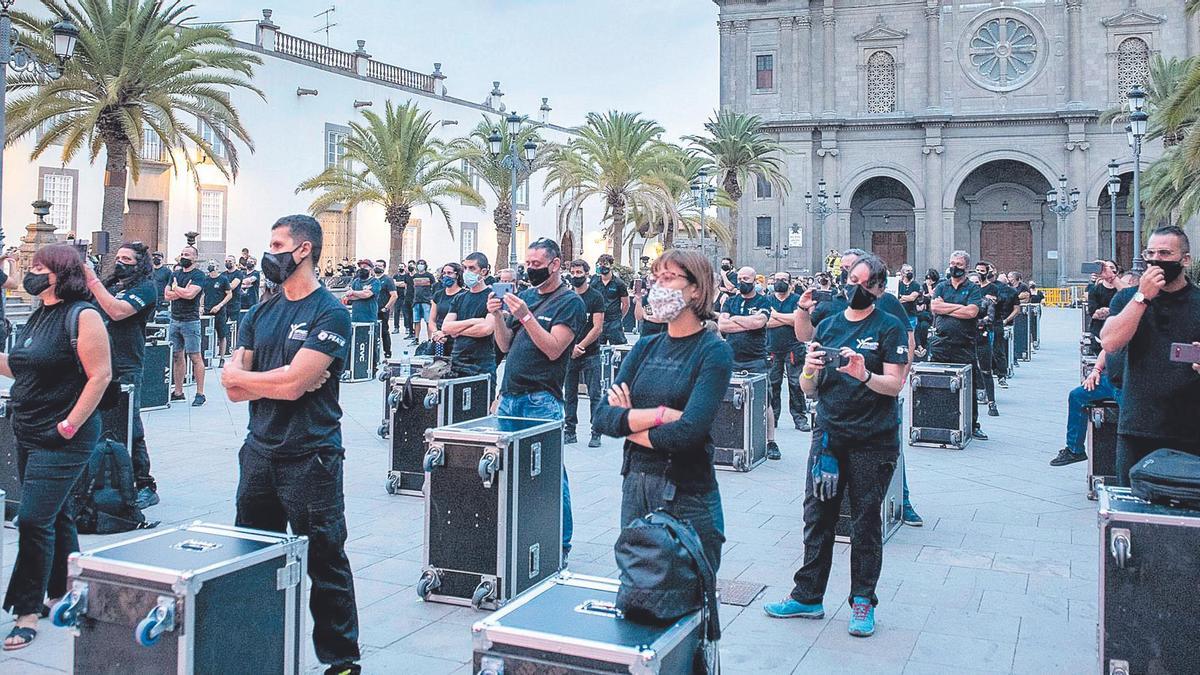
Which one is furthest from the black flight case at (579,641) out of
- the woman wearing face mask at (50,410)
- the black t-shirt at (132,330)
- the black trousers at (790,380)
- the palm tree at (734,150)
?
the palm tree at (734,150)

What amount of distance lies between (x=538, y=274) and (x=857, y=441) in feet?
8.23

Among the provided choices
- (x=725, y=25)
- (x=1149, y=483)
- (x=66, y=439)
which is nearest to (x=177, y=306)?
(x=66, y=439)

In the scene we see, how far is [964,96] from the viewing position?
55.6m

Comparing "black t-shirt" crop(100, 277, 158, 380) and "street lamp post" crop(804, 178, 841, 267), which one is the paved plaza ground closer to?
"black t-shirt" crop(100, 277, 158, 380)

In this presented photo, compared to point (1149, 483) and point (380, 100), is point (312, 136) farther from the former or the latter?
point (1149, 483)

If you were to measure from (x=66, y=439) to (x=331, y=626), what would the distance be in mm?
1916

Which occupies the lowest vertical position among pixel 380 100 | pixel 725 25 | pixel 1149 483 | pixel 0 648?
pixel 0 648

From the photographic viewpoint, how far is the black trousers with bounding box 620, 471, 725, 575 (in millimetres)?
4266

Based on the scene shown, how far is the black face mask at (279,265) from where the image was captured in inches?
185

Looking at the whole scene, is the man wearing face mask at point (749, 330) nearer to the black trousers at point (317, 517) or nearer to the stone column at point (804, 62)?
the black trousers at point (317, 517)

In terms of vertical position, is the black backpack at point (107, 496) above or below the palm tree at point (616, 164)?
below

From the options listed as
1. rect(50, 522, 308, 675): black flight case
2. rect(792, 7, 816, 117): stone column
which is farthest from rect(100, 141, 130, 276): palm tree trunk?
rect(792, 7, 816, 117): stone column

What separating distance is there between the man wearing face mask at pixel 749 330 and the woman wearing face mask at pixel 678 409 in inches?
274

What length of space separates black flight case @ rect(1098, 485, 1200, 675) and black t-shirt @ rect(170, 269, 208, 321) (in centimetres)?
1280
